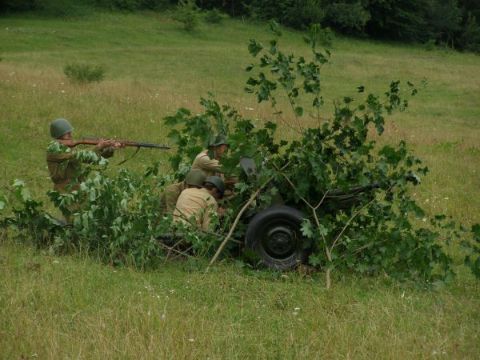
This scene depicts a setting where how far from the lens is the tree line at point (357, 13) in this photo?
46875 mm

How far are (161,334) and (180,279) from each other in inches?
63.9

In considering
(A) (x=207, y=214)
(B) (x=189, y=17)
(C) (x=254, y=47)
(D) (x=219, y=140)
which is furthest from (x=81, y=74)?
(B) (x=189, y=17)

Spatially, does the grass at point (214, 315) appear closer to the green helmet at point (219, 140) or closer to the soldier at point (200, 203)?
the soldier at point (200, 203)

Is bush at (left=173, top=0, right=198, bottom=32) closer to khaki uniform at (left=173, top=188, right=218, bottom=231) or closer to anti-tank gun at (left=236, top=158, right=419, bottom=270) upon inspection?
khaki uniform at (left=173, top=188, right=218, bottom=231)

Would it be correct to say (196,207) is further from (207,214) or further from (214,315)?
(214,315)

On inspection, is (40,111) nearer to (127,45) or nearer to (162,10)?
(127,45)

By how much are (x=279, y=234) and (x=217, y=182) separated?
114 cm

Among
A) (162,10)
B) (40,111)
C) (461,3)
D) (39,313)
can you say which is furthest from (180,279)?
(461,3)

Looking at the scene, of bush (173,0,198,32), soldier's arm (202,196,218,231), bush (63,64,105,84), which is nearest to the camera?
soldier's arm (202,196,218,231)

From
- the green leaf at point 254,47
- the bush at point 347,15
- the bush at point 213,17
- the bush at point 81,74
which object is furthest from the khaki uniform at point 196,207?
the bush at point 347,15

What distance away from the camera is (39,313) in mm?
5469

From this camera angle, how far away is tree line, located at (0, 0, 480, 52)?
4688cm

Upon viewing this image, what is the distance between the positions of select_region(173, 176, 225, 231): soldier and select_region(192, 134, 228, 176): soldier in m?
0.19

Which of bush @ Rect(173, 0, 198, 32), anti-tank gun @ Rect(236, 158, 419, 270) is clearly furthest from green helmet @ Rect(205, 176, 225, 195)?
bush @ Rect(173, 0, 198, 32)
